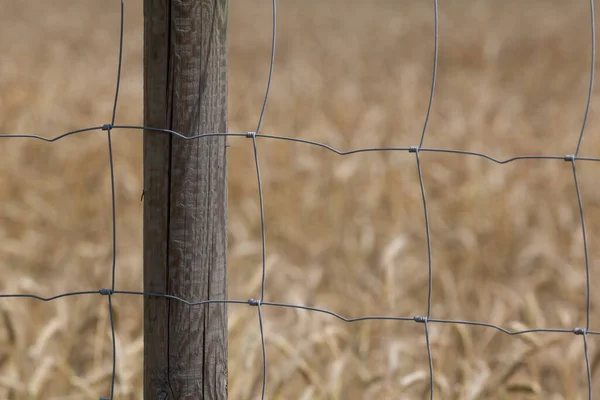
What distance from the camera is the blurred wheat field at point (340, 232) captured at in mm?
2248

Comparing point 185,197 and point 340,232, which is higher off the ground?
point 340,232

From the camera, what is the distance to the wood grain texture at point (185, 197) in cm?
130

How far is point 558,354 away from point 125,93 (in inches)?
178

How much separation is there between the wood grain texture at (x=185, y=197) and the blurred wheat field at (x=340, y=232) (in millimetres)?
615

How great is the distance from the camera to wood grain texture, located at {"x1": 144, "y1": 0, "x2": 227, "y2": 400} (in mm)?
1299

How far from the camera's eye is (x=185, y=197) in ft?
4.32

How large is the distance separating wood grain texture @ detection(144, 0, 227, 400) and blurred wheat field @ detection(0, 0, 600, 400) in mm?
615

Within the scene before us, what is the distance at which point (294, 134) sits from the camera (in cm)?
564

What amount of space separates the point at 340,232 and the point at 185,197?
9.77ft

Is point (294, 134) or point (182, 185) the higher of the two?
point (294, 134)

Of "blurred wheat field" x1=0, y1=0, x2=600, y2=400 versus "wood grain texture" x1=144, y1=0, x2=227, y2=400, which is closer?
"wood grain texture" x1=144, y1=0, x2=227, y2=400

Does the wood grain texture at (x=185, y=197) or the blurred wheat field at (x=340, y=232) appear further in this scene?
the blurred wheat field at (x=340, y=232)

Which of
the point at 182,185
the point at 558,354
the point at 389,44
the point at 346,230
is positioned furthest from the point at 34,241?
the point at 389,44

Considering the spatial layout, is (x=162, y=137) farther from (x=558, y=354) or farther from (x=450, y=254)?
(x=450, y=254)
